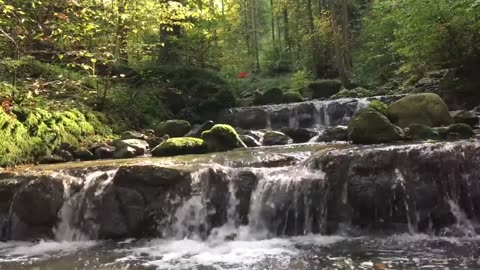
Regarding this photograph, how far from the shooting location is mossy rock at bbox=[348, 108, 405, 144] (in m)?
9.01

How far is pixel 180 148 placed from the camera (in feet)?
33.9

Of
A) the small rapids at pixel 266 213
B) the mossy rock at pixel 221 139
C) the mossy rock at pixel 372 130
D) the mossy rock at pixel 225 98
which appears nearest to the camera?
the small rapids at pixel 266 213

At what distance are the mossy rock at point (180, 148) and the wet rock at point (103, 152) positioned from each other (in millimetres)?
987

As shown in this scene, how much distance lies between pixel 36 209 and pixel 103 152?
3086 mm

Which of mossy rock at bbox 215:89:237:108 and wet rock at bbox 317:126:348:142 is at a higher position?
mossy rock at bbox 215:89:237:108

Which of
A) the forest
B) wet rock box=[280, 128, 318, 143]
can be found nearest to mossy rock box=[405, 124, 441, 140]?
wet rock box=[280, 128, 318, 143]

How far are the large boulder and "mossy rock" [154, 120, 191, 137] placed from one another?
17.7 feet

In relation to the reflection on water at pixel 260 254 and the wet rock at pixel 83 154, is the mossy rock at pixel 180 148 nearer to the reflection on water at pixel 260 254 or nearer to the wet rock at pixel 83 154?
the wet rock at pixel 83 154

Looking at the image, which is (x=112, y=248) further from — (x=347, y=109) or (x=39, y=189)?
(x=347, y=109)

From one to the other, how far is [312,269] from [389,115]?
21.1 feet

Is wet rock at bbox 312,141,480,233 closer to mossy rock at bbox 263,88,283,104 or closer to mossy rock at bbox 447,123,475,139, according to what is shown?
mossy rock at bbox 447,123,475,139

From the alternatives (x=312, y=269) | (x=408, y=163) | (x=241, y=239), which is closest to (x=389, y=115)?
(x=408, y=163)

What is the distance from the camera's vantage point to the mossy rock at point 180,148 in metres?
10.3

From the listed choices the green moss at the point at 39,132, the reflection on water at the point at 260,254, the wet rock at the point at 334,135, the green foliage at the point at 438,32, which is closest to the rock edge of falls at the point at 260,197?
the reflection on water at the point at 260,254
